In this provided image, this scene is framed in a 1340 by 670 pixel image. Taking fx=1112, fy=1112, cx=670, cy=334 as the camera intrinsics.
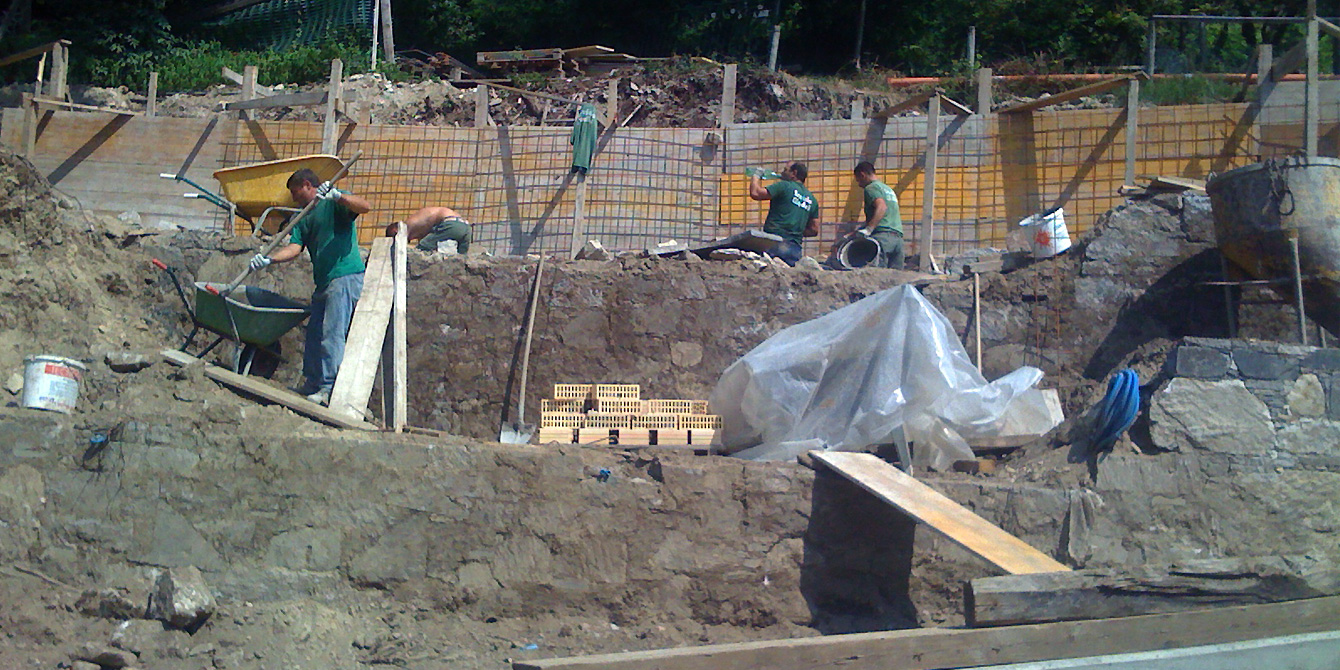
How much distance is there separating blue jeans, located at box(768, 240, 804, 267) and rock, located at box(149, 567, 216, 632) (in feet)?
14.5

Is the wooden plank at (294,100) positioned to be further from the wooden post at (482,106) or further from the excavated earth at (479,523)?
the excavated earth at (479,523)

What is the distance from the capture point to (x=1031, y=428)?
218 inches

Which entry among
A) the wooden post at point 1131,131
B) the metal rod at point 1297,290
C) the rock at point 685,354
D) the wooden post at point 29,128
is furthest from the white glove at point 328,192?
the wooden post at point 1131,131

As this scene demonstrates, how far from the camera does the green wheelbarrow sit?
5.50 m

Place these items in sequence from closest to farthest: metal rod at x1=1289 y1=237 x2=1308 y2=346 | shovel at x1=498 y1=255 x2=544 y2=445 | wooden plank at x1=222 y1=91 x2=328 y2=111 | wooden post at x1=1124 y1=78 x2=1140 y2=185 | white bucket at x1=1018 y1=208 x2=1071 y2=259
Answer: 1. metal rod at x1=1289 y1=237 x2=1308 y2=346
2. shovel at x1=498 y1=255 x2=544 y2=445
3. white bucket at x1=1018 y1=208 x2=1071 y2=259
4. wooden post at x1=1124 y1=78 x2=1140 y2=185
5. wooden plank at x1=222 y1=91 x2=328 y2=111

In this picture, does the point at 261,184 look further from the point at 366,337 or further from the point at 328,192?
the point at 366,337

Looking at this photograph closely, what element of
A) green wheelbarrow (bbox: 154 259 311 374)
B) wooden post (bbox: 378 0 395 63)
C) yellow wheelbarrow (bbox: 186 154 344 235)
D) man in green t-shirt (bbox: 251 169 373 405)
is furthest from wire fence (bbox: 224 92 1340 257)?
wooden post (bbox: 378 0 395 63)

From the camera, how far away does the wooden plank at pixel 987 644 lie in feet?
11.9

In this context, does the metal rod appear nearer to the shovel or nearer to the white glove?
the shovel

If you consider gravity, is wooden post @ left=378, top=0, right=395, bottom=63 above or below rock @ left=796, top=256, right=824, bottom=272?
above

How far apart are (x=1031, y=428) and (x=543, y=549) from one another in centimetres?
255

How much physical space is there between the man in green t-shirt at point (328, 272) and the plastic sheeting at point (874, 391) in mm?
2003

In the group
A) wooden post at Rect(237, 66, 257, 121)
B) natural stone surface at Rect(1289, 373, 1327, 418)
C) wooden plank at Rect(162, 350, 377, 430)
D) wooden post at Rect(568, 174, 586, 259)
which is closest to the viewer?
wooden plank at Rect(162, 350, 377, 430)

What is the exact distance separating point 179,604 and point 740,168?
6030 millimetres
